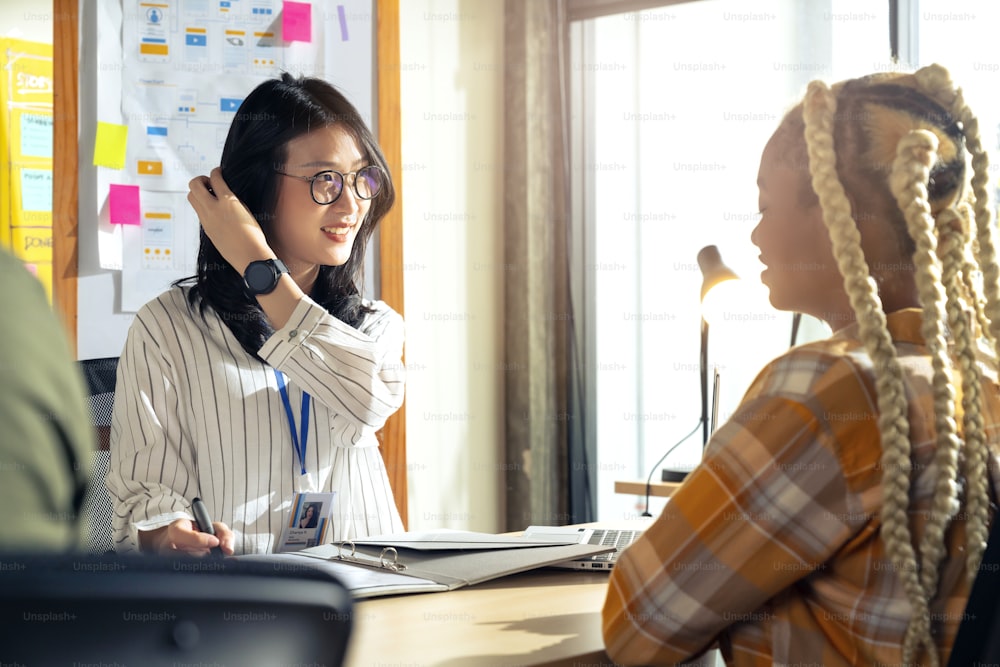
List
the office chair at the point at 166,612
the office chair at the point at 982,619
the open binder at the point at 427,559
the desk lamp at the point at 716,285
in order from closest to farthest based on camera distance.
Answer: the office chair at the point at 166,612 < the office chair at the point at 982,619 < the open binder at the point at 427,559 < the desk lamp at the point at 716,285

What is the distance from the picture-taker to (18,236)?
2553 millimetres

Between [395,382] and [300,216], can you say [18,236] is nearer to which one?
[300,216]

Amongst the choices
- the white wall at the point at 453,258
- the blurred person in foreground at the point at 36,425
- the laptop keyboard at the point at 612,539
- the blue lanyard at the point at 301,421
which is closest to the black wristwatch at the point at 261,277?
the blue lanyard at the point at 301,421

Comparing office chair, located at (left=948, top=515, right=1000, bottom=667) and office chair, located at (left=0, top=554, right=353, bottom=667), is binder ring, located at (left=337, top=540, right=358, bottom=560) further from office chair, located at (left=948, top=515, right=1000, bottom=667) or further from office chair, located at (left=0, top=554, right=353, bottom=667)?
office chair, located at (left=0, top=554, right=353, bottom=667)

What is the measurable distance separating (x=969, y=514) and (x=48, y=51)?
2.41 m

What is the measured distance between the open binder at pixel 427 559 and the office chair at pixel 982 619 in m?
→ 0.65

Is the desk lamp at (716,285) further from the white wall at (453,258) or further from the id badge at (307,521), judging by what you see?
the white wall at (453,258)

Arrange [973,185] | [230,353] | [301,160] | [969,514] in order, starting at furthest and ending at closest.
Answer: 1. [301,160]
2. [230,353]
3. [973,185]
4. [969,514]

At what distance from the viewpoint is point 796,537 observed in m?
1.04

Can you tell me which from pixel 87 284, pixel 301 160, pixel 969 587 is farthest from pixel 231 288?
pixel 969 587

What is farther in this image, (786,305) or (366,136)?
(366,136)

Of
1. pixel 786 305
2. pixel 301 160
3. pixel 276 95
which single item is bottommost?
pixel 786 305

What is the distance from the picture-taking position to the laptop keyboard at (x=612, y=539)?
1.58m

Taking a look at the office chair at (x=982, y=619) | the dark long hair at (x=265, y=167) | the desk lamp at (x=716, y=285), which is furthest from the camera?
the desk lamp at (x=716, y=285)
